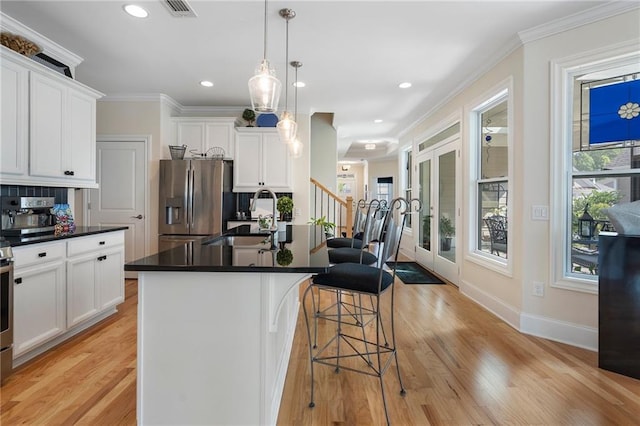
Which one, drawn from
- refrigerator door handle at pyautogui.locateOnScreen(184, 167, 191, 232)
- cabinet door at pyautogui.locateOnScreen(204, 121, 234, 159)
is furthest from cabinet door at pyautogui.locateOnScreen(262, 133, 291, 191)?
refrigerator door handle at pyautogui.locateOnScreen(184, 167, 191, 232)

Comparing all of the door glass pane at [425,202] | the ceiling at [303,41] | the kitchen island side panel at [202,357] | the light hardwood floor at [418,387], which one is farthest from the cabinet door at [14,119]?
the door glass pane at [425,202]

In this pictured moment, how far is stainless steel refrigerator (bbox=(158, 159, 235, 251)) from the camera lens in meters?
4.79

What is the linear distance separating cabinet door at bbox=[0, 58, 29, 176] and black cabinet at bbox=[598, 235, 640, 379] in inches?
176

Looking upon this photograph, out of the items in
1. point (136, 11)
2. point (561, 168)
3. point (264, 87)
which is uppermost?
point (136, 11)

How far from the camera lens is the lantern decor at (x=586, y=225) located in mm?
2879

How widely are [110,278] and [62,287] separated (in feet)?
2.03

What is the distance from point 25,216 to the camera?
293cm

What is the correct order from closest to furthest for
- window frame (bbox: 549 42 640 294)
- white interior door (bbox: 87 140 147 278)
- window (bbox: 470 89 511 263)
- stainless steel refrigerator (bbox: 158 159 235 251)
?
window frame (bbox: 549 42 640 294) < window (bbox: 470 89 511 263) < stainless steel refrigerator (bbox: 158 159 235 251) < white interior door (bbox: 87 140 147 278)

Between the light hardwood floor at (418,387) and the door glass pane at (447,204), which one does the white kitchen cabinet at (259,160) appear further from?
the light hardwood floor at (418,387)

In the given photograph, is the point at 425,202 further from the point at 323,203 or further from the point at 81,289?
the point at 81,289

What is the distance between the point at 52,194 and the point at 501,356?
4333 mm

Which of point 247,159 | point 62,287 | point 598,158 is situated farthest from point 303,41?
point 62,287

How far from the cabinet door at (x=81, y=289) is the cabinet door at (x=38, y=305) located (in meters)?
0.08

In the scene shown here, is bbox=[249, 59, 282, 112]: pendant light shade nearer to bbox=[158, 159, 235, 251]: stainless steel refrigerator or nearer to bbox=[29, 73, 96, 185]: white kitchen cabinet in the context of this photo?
bbox=[29, 73, 96, 185]: white kitchen cabinet
